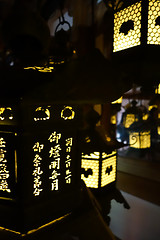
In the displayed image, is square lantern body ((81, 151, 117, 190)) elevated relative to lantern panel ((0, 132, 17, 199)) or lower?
lower

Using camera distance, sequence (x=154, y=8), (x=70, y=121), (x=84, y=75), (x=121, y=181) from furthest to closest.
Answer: (x=121, y=181), (x=70, y=121), (x=154, y=8), (x=84, y=75)

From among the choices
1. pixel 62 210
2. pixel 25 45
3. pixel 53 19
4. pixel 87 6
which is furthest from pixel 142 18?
pixel 53 19

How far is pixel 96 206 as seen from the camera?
1417mm

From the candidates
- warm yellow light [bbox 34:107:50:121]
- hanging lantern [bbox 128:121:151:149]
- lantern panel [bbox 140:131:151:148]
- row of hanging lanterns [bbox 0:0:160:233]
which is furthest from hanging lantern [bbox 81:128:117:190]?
lantern panel [bbox 140:131:151:148]

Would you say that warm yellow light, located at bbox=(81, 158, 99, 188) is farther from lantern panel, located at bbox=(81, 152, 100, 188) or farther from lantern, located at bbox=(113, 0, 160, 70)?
lantern, located at bbox=(113, 0, 160, 70)

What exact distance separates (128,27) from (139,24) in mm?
62

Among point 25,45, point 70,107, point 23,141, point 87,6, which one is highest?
point 87,6

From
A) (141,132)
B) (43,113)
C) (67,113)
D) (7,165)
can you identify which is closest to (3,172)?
(7,165)

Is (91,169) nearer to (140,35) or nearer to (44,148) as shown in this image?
(44,148)

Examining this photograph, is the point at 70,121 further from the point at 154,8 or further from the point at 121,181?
the point at 121,181

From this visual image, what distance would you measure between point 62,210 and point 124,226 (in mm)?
1031

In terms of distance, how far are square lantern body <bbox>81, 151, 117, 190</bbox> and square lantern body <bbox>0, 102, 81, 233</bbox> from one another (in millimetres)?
561

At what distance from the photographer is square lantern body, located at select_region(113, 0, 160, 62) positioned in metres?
0.94

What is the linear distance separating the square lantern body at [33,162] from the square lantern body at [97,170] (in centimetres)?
56
